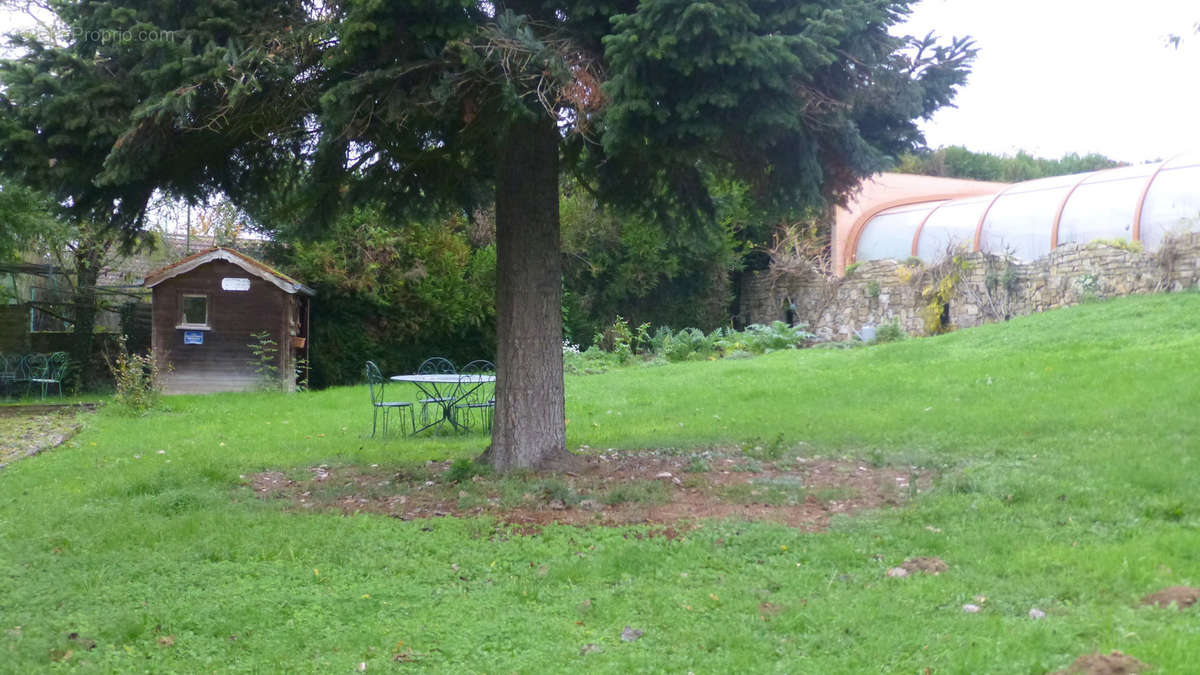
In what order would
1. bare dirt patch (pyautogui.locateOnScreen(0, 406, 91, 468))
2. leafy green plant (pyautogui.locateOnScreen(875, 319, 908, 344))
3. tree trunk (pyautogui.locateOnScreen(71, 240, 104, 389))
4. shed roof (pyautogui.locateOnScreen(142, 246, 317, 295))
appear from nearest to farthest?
bare dirt patch (pyautogui.locateOnScreen(0, 406, 91, 468)) → shed roof (pyautogui.locateOnScreen(142, 246, 317, 295)) → leafy green plant (pyautogui.locateOnScreen(875, 319, 908, 344)) → tree trunk (pyautogui.locateOnScreen(71, 240, 104, 389))

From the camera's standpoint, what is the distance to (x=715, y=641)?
4328 millimetres

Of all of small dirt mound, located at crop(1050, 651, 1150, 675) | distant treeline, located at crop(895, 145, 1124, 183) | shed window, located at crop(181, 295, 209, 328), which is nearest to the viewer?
small dirt mound, located at crop(1050, 651, 1150, 675)

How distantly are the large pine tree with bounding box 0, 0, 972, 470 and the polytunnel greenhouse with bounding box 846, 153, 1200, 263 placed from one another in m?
13.8

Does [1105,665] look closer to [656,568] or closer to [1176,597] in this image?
[1176,597]

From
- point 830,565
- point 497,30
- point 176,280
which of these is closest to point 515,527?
point 830,565

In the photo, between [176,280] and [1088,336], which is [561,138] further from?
[176,280]

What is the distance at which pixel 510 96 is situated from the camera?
6.49 m

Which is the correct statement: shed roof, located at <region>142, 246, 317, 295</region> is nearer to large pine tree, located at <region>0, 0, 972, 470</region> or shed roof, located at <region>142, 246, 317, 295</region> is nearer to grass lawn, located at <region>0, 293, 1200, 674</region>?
grass lawn, located at <region>0, 293, 1200, 674</region>

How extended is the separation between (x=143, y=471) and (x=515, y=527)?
4451 mm

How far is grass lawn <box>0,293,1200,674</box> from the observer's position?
4.25 m

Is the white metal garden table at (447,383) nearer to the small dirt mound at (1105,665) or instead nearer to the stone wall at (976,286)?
the small dirt mound at (1105,665)

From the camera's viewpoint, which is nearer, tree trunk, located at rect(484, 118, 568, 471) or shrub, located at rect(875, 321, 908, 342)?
tree trunk, located at rect(484, 118, 568, 471)

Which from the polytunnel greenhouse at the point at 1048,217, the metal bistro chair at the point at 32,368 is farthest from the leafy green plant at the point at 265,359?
the polytunnel greenhouse at the point at 1048,217

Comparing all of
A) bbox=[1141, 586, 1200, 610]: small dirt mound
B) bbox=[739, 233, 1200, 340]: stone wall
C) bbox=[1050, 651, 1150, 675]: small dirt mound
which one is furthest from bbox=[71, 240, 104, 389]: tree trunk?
bbox=[1050, 651, 1150, 675]: small dirt mound
